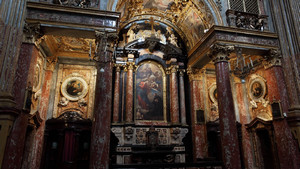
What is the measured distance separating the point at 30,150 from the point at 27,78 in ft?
12.8

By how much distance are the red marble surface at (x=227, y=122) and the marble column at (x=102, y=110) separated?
4388 mm

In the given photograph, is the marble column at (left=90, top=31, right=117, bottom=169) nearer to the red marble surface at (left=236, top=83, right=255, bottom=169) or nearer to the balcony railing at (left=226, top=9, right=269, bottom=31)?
the balcony railing at (left=226, top=9, right=269, bottom=31)

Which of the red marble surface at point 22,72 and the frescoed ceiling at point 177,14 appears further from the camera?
the frescoed ceiling at point 177,14

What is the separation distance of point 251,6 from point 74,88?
32.8 feet

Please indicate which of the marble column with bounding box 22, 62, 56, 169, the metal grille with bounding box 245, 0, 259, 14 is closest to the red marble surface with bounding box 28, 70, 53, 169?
the marble column with bounding box 22, 62, 56, 169

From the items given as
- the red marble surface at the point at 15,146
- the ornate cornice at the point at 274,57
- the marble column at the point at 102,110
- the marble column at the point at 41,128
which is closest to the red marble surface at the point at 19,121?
the red marble surface at the point at 15,146

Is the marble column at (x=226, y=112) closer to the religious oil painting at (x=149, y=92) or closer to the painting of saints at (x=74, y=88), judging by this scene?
the religious oil painting at (x=149, y=92)

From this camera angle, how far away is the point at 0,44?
6812mm

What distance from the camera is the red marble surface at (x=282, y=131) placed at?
27.7 feet

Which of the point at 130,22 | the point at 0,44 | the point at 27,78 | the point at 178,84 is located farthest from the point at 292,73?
the point at 0,44

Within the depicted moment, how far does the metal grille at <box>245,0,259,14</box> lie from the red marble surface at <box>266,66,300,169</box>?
118 inches

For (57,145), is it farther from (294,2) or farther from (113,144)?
(294,2)

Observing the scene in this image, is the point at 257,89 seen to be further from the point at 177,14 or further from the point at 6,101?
the point at 6,101

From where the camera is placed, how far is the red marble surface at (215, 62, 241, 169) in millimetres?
7932
